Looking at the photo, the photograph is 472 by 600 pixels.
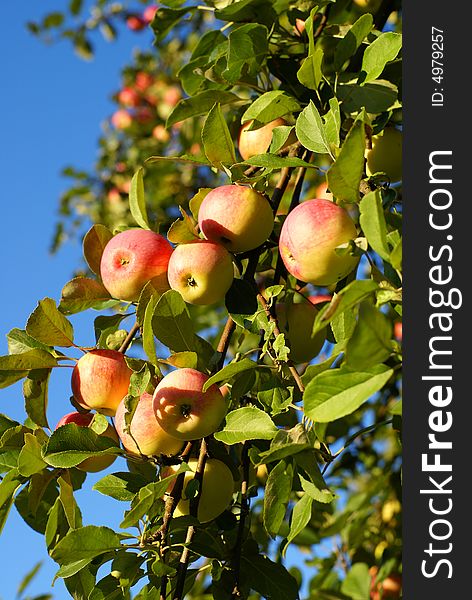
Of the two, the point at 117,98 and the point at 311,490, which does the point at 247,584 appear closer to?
the point at 311,490

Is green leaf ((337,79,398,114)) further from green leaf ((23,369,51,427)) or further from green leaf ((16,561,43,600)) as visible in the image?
green leaf ((16,561,43,600))

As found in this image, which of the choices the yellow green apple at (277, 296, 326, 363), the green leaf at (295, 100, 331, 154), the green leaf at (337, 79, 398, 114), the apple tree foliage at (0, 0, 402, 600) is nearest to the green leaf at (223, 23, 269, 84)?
the apple tree foliage at (0, 0, 402, 600)

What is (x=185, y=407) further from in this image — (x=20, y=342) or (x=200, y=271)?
(x=20, y=342)

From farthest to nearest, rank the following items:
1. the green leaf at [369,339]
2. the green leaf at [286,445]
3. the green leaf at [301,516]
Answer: the green leaf at [301,516]
the green leaf at [286,445]
the green leaf at [369,339]

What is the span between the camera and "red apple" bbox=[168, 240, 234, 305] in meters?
1.15

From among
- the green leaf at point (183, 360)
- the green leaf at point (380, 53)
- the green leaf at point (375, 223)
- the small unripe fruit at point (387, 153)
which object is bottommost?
the green leaf at point (375, 223)

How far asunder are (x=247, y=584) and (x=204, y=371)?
32cm

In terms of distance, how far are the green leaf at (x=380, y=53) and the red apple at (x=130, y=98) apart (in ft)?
12.0

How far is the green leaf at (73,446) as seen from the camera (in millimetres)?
1080

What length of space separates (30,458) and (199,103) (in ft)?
2.25

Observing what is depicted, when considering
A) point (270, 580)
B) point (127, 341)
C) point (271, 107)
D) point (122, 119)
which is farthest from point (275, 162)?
point (122, 119)

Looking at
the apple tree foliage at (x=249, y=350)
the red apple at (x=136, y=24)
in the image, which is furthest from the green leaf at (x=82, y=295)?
the red apple at (x=136, y=24)

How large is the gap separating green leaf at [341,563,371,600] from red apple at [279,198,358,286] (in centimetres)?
124

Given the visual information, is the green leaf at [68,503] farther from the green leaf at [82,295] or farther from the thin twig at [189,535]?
the green leaf at [82,295]
